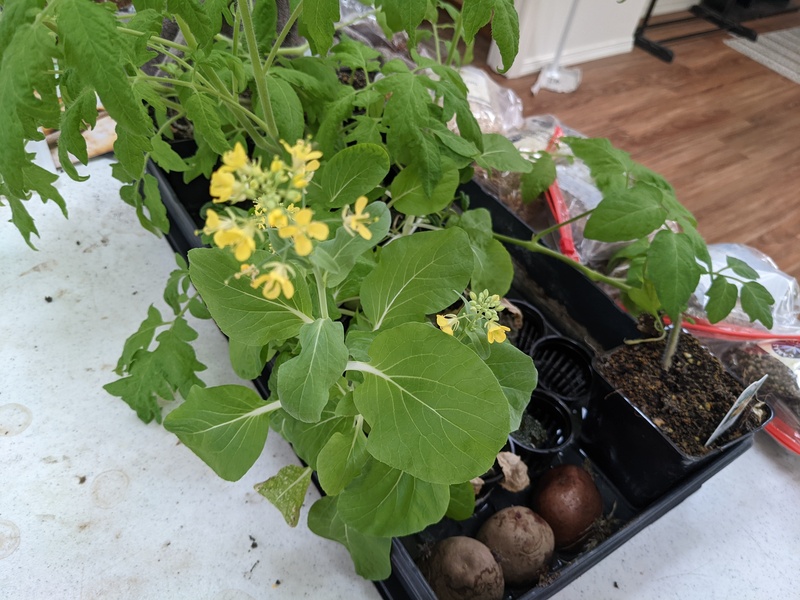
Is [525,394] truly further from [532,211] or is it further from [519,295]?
[532,211]

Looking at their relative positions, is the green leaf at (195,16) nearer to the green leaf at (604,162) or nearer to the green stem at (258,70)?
the green stem at (258,70)

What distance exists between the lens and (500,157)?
79cm

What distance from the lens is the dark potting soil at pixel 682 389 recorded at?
69cm

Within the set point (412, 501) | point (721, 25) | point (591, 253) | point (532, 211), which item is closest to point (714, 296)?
point (591, 253)

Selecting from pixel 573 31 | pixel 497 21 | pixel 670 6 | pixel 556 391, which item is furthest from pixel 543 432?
pixel 670 6

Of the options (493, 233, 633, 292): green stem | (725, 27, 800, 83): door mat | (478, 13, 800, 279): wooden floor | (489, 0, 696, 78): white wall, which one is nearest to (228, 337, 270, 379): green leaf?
(493, 233, 633, 292): green stem

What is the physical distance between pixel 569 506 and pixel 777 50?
2.42 m

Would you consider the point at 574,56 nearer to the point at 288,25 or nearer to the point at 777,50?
the point at 777,50

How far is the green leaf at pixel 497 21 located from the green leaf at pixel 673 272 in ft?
1.07

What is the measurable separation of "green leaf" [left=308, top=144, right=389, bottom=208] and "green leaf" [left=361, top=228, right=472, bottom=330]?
Answer: 0.07 metres

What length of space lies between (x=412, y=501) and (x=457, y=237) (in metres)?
0.26

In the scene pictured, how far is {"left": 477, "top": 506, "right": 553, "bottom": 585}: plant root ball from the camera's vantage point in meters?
0.62

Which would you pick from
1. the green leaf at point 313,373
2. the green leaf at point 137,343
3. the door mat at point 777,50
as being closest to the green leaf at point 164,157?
the green leaf at point 137,343

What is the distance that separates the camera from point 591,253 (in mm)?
1006
